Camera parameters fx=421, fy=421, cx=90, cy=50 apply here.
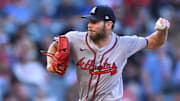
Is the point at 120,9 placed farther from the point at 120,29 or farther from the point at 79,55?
the point at 79,55

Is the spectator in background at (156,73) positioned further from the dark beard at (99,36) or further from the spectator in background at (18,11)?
the dark beard at (99,36)

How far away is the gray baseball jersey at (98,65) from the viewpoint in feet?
14.4

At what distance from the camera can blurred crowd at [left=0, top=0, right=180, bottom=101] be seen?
7485mm

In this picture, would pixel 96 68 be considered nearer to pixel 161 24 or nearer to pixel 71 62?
pixel 161 24

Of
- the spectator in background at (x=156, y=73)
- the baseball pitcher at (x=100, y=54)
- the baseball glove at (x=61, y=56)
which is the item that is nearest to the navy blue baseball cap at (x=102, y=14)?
the baseball pitcher at (x=100, y=54)

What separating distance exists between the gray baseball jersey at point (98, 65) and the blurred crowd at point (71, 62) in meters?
3.04

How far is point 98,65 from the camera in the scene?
14.5ft

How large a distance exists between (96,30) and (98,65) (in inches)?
14.8

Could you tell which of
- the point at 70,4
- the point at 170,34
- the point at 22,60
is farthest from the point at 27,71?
the point at 170,34

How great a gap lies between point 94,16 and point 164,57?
4.13 m

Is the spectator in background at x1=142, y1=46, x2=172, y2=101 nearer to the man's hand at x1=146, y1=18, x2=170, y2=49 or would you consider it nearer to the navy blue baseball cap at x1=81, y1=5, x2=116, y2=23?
the man's hand at x1=146, y1=18, x2=170, y2=49

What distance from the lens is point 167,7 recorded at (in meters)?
9.25

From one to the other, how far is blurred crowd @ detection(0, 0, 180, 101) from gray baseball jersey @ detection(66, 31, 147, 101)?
120 inches

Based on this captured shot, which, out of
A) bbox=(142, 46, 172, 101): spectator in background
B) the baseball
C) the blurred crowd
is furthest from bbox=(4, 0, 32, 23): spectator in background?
the baseball
